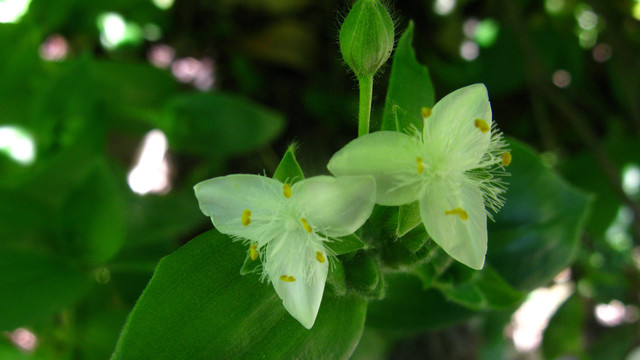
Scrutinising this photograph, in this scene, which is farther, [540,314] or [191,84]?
[540,314]

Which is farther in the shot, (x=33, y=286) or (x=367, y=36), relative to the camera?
(x=33, y=286)

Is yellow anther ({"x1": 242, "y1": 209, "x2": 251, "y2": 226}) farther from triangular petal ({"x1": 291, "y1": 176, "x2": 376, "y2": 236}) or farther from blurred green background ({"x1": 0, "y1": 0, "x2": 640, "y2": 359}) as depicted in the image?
blurred green background ({"x1": 0, "y1": 0, "x2": 640, "y2": 359})

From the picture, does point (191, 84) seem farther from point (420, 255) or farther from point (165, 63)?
point (420, 255)

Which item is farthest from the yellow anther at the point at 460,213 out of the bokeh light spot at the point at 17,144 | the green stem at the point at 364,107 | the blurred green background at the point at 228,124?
the bokeh light spot at the point at 17,144

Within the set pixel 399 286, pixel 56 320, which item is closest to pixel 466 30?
pixel 399 286

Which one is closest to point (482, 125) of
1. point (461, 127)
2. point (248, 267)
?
point (461, 127)

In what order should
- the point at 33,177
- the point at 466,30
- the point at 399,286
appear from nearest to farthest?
1. the point at 399,286
2. the point at 33,177
3. the point at 466,30

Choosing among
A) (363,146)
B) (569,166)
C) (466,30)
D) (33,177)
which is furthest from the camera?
(466,30)

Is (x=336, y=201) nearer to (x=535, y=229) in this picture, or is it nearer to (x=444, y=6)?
(x=535, y=229)
